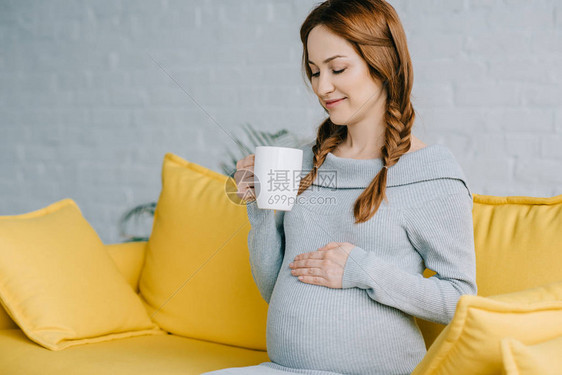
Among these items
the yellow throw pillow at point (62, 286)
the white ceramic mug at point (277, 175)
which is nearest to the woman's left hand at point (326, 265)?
the white ceramic mug at point (277, 175)

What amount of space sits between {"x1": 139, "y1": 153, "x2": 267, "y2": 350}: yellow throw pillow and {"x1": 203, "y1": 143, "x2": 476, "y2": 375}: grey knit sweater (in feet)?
1.12

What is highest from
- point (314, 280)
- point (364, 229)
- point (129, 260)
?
point (364, 229)

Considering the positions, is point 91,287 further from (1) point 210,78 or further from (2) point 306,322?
(1) point 210,78

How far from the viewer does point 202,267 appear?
1669mm

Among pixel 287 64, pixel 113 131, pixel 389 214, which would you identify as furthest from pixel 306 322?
pixel 113 131

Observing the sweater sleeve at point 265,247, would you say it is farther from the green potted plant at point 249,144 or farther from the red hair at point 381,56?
the green potted plant at point 249,144

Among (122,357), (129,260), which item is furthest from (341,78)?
(129,260)

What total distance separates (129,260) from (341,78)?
99cm

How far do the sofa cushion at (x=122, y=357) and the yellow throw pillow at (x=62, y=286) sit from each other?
0.16 feet

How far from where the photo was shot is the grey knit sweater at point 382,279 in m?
1.14

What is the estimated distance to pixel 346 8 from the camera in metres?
1.26

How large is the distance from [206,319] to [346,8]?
92cm

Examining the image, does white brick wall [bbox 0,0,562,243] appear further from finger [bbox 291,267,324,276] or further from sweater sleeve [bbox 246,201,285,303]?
finger [bbox 291,267,324,276]

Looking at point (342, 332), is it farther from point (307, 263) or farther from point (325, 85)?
point (325, 85)
